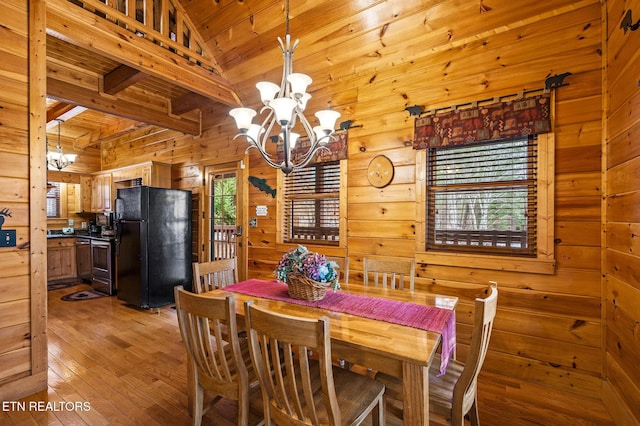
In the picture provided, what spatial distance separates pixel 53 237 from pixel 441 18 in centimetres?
689

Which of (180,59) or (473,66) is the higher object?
(180,59)

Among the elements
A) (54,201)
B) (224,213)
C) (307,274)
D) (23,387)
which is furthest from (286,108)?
(54,201)

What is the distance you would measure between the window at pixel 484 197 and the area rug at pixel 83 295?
516 cm

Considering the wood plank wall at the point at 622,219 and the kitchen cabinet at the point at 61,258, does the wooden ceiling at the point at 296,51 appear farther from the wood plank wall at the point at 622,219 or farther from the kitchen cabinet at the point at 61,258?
the kitchen cabinet at the point at 61,258

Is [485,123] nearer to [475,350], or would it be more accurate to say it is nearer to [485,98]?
[485,98]

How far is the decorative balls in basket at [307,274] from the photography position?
1834 mm

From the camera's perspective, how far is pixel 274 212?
3.79 m

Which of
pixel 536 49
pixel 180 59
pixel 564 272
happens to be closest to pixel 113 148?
pixel 180 59

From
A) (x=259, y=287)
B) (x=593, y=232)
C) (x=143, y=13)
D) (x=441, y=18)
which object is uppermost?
(x=143, y=13)

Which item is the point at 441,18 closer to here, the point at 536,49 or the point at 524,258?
the point at 536,49

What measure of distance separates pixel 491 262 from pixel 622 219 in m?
0.85

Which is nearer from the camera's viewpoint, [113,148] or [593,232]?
[593,232]

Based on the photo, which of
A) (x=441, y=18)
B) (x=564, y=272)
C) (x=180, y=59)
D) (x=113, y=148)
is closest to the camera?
(x=564, y=272)

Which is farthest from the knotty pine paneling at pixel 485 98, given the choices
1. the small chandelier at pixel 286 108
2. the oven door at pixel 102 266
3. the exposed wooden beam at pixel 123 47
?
the oven door at pixel 102 266
